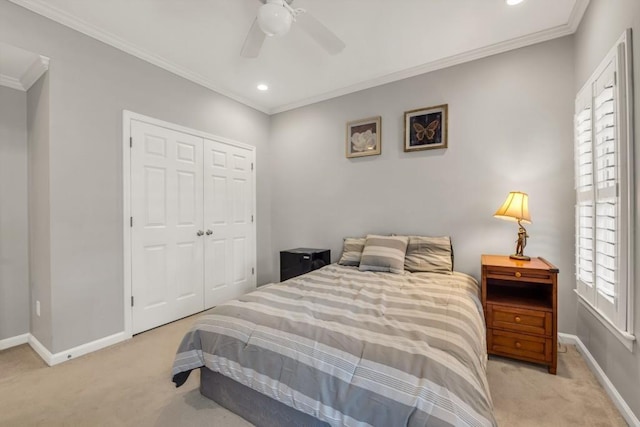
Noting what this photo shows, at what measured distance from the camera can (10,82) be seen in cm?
253

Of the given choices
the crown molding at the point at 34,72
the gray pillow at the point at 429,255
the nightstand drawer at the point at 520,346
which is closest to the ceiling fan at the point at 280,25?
the crown molding at the point at 34,72

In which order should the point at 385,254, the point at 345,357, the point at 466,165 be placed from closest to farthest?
the point at 345,357
the point at 385,254
the point at 466,165

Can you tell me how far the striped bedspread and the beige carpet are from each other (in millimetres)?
262

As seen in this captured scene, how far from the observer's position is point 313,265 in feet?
11.4

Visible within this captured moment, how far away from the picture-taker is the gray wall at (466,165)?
99.5 inches

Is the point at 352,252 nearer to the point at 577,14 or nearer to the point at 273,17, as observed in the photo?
the point at 273,17

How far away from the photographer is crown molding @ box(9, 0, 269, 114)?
2141 mm

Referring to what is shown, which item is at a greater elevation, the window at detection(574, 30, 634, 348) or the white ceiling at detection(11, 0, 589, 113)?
the white ceiling at detection(11, 0, 589, 113)

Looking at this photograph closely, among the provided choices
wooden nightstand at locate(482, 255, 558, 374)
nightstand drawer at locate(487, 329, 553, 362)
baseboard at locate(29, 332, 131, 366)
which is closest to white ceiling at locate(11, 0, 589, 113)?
wooden nightstand at locate(482, 255, 558, 374)

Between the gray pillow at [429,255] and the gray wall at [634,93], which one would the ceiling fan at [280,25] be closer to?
the gray wall at [634,93]

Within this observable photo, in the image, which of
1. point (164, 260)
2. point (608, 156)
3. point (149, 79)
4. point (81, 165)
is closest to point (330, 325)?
point (608, 156)

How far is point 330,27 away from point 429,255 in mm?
2304

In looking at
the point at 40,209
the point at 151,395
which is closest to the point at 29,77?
the point at 40,209

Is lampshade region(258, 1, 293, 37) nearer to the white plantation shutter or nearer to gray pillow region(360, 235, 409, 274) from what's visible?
gray pillow region(360, 235, 409, 274)
